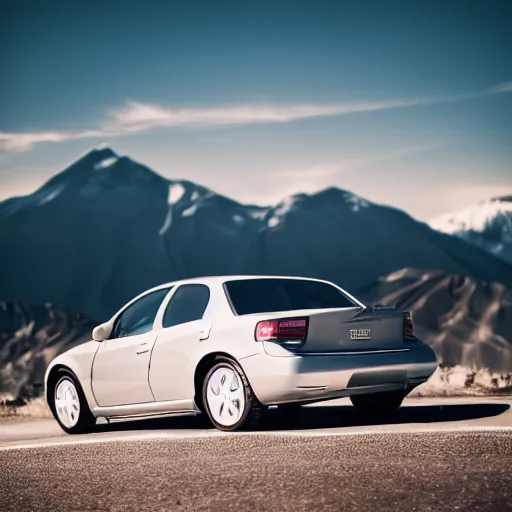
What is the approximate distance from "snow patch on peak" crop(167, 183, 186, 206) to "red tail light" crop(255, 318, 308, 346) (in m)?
126

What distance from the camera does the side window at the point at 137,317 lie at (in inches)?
408

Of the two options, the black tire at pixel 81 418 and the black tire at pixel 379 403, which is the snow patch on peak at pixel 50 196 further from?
the black tire at pixel 379 403

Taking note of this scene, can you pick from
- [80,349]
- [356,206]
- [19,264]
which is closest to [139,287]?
[19,264]

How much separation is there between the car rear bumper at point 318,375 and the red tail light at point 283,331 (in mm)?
164

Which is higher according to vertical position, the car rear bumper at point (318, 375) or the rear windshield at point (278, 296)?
the rear windshield at point (278, 296)

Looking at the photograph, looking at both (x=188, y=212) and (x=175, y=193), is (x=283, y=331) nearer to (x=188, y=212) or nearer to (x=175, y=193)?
(x=188, y=212)

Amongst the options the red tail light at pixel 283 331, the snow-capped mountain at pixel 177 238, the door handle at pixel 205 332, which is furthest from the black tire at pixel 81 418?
the snow-capped mountain at pixel 177 238

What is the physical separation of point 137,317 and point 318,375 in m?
2.55

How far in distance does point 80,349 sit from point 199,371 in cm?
197

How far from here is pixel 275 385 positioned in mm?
8781

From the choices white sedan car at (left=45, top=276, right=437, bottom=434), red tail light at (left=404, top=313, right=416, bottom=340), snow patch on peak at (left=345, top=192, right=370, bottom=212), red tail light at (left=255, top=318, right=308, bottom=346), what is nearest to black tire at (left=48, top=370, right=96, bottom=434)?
white sedan car at (left=45, top=276, right=437, bottom=434)

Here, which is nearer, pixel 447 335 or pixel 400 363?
pixel 400 363

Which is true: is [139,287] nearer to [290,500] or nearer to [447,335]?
[447,335]

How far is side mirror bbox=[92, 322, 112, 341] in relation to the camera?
34.6 ft
